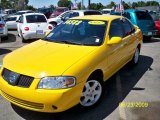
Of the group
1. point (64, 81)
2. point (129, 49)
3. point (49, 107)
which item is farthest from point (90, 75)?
point (129, 49)

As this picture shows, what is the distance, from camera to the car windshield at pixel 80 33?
17.6 feet

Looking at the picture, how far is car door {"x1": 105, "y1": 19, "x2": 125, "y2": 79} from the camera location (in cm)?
538

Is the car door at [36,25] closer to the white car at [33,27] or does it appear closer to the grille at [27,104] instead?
the white car at [33,27]

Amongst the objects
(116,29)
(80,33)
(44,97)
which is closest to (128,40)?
(116,29)

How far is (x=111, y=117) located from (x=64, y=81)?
1.14 metres

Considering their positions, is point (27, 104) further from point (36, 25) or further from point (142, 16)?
point (142, 16)

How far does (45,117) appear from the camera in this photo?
15.0 ft

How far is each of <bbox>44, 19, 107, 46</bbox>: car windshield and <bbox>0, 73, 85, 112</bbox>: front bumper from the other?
1368 mm

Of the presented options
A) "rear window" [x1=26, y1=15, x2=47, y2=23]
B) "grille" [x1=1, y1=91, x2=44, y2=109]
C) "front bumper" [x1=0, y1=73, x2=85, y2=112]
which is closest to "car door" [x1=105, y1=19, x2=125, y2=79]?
"front bumper" [x1=0, y1=73, x2=85, y2=112]

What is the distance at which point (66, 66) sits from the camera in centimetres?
432

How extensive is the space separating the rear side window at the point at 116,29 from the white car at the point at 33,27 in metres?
6.59

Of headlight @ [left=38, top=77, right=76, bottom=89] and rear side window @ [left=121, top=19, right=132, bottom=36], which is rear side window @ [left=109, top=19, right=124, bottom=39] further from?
headlight @ [left=38, top=77, right=76, bottom=89]

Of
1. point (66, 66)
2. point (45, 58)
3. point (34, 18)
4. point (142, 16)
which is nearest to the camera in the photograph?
point (66, 66)

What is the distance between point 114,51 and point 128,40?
1121mm
